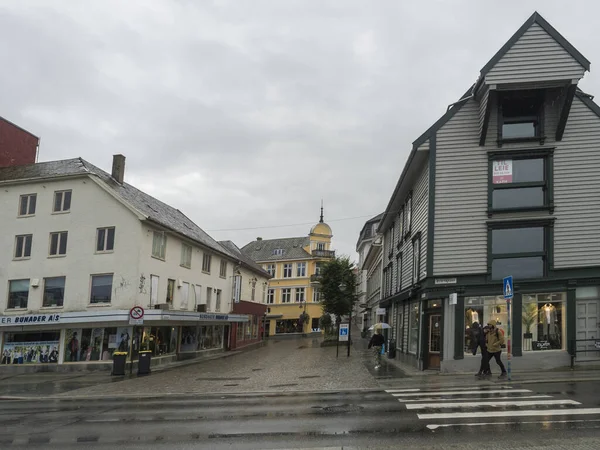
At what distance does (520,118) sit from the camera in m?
20.3

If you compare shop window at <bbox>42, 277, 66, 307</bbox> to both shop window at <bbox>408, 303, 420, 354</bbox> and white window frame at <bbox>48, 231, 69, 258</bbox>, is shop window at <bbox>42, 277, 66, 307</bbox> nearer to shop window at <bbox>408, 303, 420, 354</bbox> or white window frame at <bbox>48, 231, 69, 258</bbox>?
white window frame at <bbox>48, 231, 69, 258</bbox>

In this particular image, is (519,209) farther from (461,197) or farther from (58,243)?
(58,243)

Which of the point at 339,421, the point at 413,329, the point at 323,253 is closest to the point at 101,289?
the point at 413,329

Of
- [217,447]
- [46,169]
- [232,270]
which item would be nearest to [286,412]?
[217,447]

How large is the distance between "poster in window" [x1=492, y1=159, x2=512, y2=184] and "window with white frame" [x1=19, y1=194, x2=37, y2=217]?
77.2 feet

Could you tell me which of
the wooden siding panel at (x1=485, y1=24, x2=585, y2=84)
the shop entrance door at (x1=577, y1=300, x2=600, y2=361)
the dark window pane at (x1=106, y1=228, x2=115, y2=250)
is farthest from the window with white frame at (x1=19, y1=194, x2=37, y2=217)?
the shop entrance door at (x1=577, y1=300, x2=600, y2=361)

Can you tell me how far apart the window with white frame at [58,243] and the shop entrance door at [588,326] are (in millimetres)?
23990

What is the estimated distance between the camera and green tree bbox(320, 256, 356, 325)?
42469 mm

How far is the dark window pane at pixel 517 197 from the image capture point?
64.8ft

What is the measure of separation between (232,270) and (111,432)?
3084 cm

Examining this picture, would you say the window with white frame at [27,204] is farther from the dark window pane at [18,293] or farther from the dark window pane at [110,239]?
the dark window pane at [110,239]

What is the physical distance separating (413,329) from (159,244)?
14.1 meters

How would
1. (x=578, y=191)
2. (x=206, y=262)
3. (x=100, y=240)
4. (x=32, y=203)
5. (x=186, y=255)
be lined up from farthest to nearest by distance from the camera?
(x=206, y=262)
(x=186, y=255)
(x=32, y=203)
(x=100, y=240)
(x=578, y=191)

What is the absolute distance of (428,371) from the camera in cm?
1972
